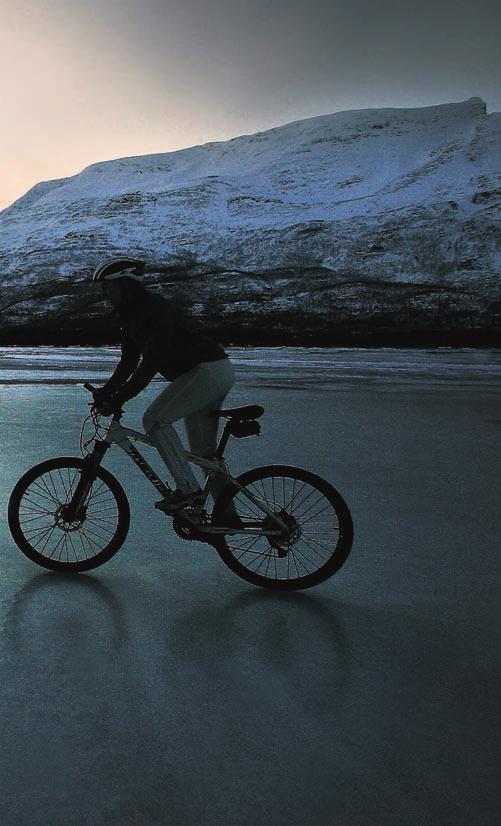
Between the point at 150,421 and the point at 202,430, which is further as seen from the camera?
the point at 202,430

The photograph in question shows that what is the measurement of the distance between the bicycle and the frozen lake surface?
0.15 m

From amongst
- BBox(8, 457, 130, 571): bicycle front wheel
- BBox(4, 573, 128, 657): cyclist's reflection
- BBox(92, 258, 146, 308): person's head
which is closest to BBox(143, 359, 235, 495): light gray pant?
BBox(8, 457, 130, 571): bicycle front wheel

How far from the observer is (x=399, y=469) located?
8055 millimetres

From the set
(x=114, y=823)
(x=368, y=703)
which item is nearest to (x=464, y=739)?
(x=368, y=703)

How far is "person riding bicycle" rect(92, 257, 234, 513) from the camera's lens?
4148 millimetres

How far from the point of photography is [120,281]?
415cm

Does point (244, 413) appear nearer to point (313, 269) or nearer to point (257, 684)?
point (257, 684)

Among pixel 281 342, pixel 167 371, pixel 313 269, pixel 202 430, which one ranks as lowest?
pixel 281 342

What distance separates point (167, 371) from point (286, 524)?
1187mm

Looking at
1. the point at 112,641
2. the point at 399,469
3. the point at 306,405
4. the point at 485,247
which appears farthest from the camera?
the point at 485,247

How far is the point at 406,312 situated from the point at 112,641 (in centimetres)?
15628

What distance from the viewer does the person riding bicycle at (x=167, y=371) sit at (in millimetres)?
4148

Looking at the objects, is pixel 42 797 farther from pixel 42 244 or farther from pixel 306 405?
pixel 42 244

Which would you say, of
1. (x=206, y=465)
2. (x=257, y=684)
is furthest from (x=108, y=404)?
(x=257, y=684)
